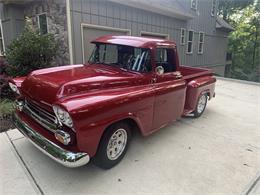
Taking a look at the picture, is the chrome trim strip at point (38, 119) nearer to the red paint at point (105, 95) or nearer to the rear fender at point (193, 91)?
the red paint at point (105, 95)

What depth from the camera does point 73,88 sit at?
277cm

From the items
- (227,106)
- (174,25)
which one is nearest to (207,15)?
(174,25)

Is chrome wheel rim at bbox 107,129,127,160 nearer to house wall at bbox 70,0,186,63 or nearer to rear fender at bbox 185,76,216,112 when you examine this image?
rear fender at bbox 185,76,216,112

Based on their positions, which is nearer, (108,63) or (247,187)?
(247,187)

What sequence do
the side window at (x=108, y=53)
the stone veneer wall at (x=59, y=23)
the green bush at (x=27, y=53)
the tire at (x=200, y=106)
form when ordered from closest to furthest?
the side window at (x=108, y=53) < the tire at (x=200, y=106) < the green bush at (x=27, y=53) < the stone veneer wall at (x=59, y=23)

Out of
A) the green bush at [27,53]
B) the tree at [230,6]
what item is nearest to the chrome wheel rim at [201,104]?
the green bush at [27,53]

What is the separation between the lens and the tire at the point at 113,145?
2.82m

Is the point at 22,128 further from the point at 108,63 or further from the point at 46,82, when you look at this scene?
the point at 108,63

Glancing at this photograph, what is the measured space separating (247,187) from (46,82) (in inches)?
124

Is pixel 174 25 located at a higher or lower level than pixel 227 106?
higher

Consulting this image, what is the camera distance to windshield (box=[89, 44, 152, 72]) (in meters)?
3.46

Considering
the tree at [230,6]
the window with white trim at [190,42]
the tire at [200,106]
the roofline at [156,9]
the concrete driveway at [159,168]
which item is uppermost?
the tree at [230,6]

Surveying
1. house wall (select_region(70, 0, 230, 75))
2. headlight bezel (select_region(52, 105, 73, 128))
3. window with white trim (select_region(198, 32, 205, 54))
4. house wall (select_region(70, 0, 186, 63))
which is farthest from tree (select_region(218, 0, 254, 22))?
headlight bezel (select_region(52, 105, 73, 128))

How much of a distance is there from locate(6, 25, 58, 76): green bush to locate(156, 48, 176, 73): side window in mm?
4213
